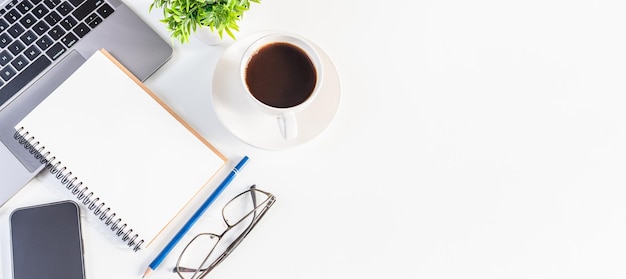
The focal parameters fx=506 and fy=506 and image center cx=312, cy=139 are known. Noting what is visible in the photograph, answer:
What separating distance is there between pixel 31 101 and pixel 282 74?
1.27 feet

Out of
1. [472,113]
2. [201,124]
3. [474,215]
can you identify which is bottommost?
[201,124]

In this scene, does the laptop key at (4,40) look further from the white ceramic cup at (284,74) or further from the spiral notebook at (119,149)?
the white ceramic cup at (284,74)

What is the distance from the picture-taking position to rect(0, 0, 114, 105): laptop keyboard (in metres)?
0.76

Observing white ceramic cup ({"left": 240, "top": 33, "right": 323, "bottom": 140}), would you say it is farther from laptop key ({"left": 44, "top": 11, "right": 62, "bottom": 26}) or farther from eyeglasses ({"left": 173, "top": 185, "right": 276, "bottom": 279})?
laptop key ({"left": 44, "top": 11, "right": 62, "bottom": 26})

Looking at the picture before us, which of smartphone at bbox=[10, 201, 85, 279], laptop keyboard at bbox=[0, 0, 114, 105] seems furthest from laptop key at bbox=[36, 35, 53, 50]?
smartphone at bbox=[10, 201, 85, 279]

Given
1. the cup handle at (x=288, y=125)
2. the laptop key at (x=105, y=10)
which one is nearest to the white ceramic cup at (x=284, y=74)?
the cup handle at (x=288, y=125)

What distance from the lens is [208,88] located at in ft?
2.64

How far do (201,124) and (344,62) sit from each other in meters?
0.25

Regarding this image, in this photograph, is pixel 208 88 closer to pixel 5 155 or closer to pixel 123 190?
pixel 123 190

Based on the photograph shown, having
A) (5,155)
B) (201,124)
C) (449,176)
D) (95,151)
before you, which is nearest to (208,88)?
(201,124)

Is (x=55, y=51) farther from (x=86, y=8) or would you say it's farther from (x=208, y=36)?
(x=208, y=36)

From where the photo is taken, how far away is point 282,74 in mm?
731

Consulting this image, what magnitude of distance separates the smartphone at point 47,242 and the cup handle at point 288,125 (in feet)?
1.10

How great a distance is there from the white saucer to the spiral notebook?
0.19 feet
